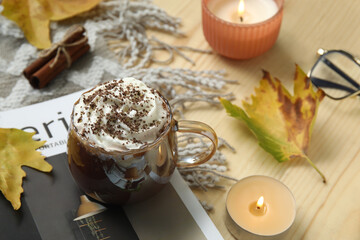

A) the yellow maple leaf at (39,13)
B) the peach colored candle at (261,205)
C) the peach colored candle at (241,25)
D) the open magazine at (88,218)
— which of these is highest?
the peach colored candle at (241,25)

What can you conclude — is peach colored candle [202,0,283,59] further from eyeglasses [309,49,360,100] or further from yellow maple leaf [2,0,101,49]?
yellow maple leaf [2,0,101,49]

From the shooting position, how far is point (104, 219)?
0.67m

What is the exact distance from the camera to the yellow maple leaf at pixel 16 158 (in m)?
0.68

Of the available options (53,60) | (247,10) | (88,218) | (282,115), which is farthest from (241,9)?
(88,218)

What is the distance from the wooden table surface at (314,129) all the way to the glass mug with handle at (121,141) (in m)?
0.14

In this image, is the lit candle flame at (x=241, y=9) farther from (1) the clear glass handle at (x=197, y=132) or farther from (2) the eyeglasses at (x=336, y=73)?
Answer: (1) the clear glass handle at (x=197, y=132)

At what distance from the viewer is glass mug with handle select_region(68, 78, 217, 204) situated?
1.90 ft

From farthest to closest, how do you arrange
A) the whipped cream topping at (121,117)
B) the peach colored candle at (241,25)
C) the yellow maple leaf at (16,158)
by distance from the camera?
the peach colored candle at (241,25)
the yellow maple leaf at (16,158)
the whipped cream topping at (121,117)

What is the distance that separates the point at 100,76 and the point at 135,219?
1.03 ft

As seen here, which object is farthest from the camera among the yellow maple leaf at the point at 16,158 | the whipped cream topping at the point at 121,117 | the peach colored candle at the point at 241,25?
the peach colored candle at the point at 241,25

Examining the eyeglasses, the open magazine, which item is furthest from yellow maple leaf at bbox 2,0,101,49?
the eyeglasses

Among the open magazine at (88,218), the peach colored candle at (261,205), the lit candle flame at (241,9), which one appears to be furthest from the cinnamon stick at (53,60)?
the peach colored candle at (261,205)

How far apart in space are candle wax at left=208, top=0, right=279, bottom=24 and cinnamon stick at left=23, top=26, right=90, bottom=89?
26cm

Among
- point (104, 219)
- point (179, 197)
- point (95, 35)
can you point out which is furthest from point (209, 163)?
point (95, 35)
